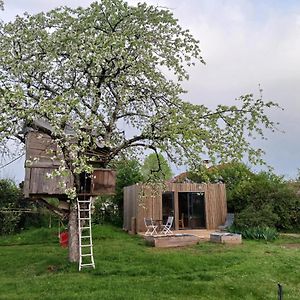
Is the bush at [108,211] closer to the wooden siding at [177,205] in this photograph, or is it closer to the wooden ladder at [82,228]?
the wooden siding at [177,205]

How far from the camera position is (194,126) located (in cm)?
879

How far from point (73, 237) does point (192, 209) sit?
413 inches

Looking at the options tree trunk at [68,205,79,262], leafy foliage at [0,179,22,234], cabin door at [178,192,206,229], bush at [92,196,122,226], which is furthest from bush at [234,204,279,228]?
leafy foliage at [0,179,22,234]

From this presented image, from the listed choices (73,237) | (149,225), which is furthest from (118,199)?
(73,237)

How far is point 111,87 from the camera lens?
10.8 m

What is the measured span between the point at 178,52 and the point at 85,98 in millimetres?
3187

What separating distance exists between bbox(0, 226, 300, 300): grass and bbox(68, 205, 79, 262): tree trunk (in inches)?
11.7

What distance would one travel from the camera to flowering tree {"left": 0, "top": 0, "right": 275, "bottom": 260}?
28.7ft

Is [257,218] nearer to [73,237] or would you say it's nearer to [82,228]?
[82,228]

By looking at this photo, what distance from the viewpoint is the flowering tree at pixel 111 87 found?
28.7 feet

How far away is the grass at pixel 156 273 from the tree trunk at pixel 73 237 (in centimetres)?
30

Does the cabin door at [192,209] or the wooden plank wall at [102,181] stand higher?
A: the wooden plank wall at [102,181]

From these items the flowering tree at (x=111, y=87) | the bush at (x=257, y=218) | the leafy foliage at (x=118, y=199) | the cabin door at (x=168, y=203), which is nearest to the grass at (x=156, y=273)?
the flowering tree at (x=111, y=87)

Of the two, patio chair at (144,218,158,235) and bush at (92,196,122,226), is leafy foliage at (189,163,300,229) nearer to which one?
patio chair at (144,218,158,235)
